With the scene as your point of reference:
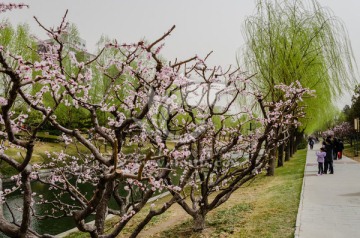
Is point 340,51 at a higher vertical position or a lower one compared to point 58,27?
higher

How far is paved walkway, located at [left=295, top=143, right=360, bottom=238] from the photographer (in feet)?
20.8

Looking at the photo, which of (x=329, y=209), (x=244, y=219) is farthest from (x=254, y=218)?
(x=329, y=209)

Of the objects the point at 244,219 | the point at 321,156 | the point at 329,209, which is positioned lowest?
the point at 244,219

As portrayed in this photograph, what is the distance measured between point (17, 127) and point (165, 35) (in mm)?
2634

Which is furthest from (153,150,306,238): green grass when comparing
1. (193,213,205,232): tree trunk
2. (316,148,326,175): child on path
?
(316,148,326,175): child on path

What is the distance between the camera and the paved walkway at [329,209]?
6.34 metres

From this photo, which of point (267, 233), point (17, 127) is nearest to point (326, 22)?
point (267, 233)

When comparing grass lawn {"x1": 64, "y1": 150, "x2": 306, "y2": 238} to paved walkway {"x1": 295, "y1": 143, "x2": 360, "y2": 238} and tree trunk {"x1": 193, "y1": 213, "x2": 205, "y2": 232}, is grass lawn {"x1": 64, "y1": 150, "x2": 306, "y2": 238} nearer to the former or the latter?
tree trunk {"x1": 193, "y1": 213, "x2": 205, "y2": 232}

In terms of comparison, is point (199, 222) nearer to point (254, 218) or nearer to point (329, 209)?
point (254, 218)

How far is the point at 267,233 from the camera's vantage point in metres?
6.93

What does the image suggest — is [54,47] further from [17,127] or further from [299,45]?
[299,45]

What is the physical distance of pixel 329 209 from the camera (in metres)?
8.09

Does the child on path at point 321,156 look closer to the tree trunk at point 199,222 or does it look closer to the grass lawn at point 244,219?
the grass lawn at point 244,219

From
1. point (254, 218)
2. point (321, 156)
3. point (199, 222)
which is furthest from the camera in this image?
point (321, 156)
